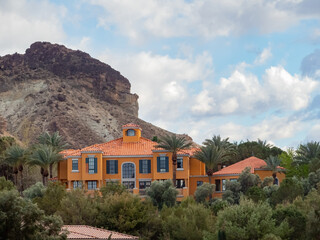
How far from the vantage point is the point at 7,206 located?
32531 mm

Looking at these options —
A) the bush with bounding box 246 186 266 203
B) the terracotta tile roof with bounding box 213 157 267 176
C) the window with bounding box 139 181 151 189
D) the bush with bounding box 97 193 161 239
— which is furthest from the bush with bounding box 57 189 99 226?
the terracotta tile roof with bounding box 213 157 267 176

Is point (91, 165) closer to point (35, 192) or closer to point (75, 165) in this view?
point (75, 165)

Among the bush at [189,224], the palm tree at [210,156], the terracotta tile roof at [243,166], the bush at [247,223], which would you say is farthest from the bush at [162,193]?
the bush at [247,223]

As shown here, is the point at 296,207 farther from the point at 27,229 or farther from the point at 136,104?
the point at 136,104

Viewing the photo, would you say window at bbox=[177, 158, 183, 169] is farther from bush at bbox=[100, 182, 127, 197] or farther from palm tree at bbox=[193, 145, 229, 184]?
bush at bbox=[100, 182, 127, 197]

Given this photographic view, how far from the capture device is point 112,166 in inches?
2781

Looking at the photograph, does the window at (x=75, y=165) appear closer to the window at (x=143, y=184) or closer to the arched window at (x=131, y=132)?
the window at (x=143, y=184)

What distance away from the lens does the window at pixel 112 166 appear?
7056 centimetres

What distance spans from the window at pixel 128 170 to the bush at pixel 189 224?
74.5ft

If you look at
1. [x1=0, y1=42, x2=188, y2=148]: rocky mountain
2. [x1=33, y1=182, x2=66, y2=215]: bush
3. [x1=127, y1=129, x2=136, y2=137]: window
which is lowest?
[x1=33, y1=182, x2=66, y2=215]: bush

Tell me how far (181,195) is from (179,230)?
22.9 m

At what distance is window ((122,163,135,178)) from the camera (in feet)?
231

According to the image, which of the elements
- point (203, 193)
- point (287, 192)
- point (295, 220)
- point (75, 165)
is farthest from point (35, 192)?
point (295, 220)

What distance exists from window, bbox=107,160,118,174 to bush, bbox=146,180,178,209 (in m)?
8.69
